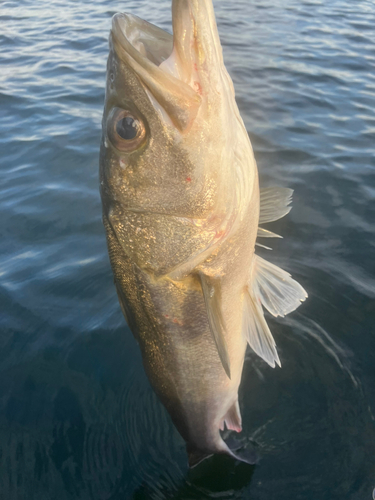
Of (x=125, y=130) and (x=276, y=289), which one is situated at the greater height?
(x=125, y=130)

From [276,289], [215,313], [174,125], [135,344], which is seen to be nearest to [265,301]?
[276,289]

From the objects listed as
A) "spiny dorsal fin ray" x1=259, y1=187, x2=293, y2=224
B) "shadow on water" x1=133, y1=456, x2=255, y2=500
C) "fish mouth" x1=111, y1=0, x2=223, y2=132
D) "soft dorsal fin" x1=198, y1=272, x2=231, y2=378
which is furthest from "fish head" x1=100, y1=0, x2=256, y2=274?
"shadow on water" x1=133, y1=456, x2=255, y2=500

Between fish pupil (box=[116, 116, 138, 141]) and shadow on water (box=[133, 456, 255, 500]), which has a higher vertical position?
fish pupil (box=[116, 116, 138, 141])

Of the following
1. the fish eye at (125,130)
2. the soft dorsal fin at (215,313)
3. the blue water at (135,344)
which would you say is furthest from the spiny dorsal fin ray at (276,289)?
the blue water at (135,344)

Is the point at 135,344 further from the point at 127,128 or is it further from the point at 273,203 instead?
the point at 127,128

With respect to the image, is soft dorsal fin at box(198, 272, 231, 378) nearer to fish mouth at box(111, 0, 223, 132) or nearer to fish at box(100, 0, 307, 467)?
fish at box(100, 0, 307, 467)

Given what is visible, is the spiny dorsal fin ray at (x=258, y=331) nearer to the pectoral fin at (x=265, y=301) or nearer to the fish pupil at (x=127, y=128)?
the pectoral fin at (x=265, y=301)
